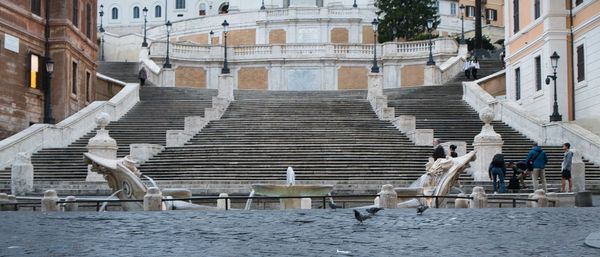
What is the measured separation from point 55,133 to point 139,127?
363 cm

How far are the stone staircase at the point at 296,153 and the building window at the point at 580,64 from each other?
7.05 m

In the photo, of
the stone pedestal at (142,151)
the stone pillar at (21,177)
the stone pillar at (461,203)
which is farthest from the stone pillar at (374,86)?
the stone pillar at (461,203)

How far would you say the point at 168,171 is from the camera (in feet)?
102

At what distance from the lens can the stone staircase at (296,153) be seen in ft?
98.6

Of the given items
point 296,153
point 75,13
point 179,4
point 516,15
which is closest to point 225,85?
point 75,13

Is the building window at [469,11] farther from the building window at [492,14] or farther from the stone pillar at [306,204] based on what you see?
the stone pillar at [306,204]

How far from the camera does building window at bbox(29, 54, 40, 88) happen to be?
127 ft

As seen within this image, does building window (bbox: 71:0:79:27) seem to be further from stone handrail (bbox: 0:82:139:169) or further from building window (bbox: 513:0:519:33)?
building window (bbox: 513:0:519:33)

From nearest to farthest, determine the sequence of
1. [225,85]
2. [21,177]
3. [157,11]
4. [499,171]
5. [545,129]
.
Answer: [499,171], [21,177], [545,129], [225,85], [157,11]

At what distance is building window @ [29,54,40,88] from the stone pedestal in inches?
329

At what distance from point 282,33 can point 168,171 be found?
44733mm

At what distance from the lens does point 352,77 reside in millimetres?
59469

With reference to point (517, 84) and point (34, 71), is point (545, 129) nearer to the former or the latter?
point (517, 84)

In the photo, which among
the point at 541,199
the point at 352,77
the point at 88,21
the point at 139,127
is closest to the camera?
the point at 541,199
